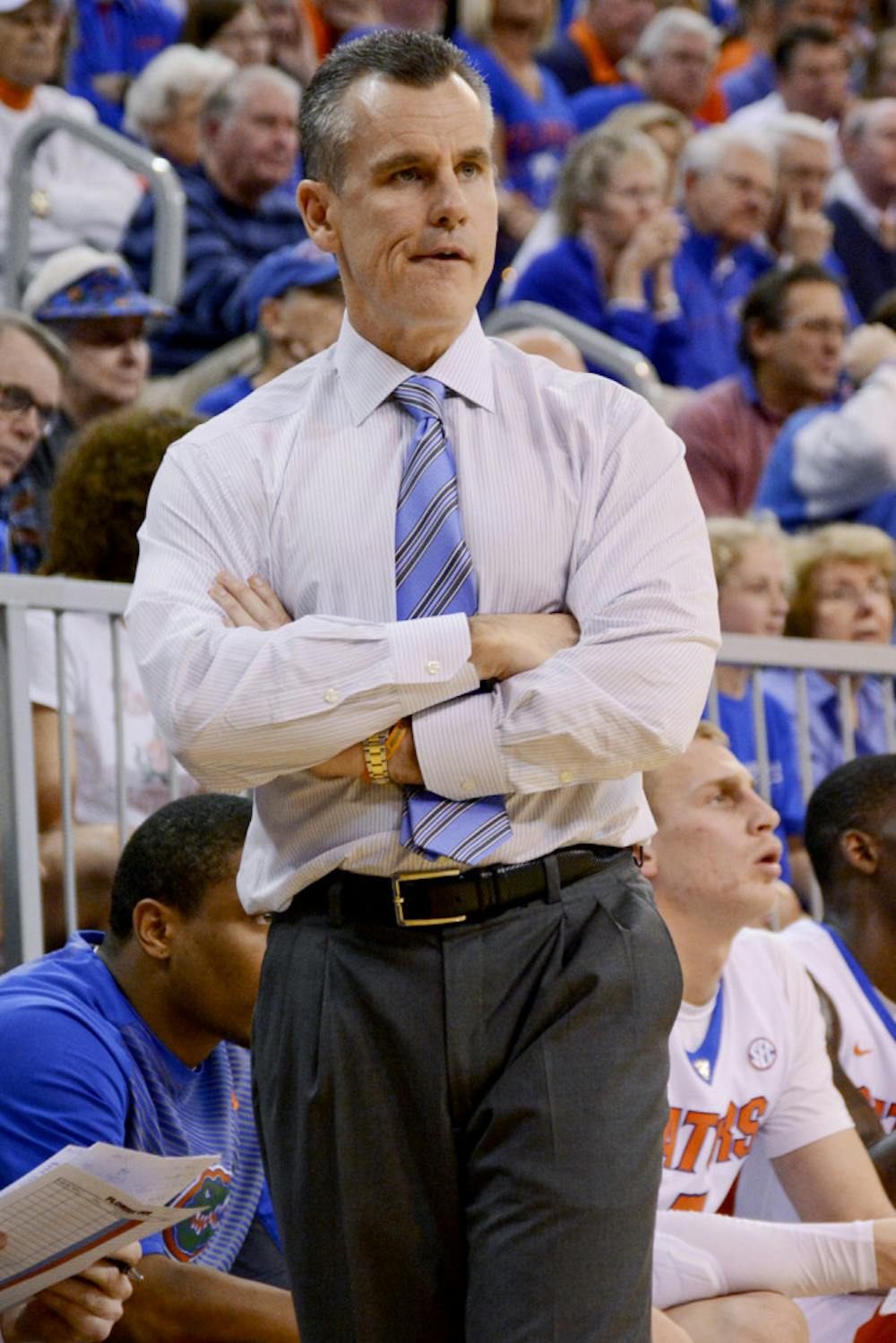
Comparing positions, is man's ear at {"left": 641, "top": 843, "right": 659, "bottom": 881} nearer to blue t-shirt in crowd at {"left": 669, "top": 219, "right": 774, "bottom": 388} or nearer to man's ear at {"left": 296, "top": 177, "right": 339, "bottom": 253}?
man's ear at {"left": 296, "top": 177, "right": 339, "bottom": 253}

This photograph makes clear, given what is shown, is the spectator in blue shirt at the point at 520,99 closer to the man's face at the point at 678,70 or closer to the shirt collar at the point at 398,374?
the man's face at the point at 678,70

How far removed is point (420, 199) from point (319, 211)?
18 centimetres

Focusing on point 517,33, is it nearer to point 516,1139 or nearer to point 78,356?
point 78,356

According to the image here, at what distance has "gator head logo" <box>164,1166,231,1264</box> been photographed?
11.3 ft

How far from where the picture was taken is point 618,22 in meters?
10.6

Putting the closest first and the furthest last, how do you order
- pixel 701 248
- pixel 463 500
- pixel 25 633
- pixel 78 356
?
pixel 463 500 < pixel 25 633 < pixel 78 356 < pixel 701 248

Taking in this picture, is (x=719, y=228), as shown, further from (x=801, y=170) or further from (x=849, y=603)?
(x=849, y=603)

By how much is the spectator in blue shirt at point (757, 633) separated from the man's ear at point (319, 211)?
262cm

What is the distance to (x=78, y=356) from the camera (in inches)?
238

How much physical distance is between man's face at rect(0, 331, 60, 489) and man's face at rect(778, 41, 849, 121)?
626 centimetres

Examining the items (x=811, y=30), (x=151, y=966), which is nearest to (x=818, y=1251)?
(x=151, y=966)

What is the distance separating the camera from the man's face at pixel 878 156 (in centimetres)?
962

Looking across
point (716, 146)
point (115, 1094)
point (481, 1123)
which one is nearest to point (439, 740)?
point (481, 1123)

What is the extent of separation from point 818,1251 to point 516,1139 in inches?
61.6
